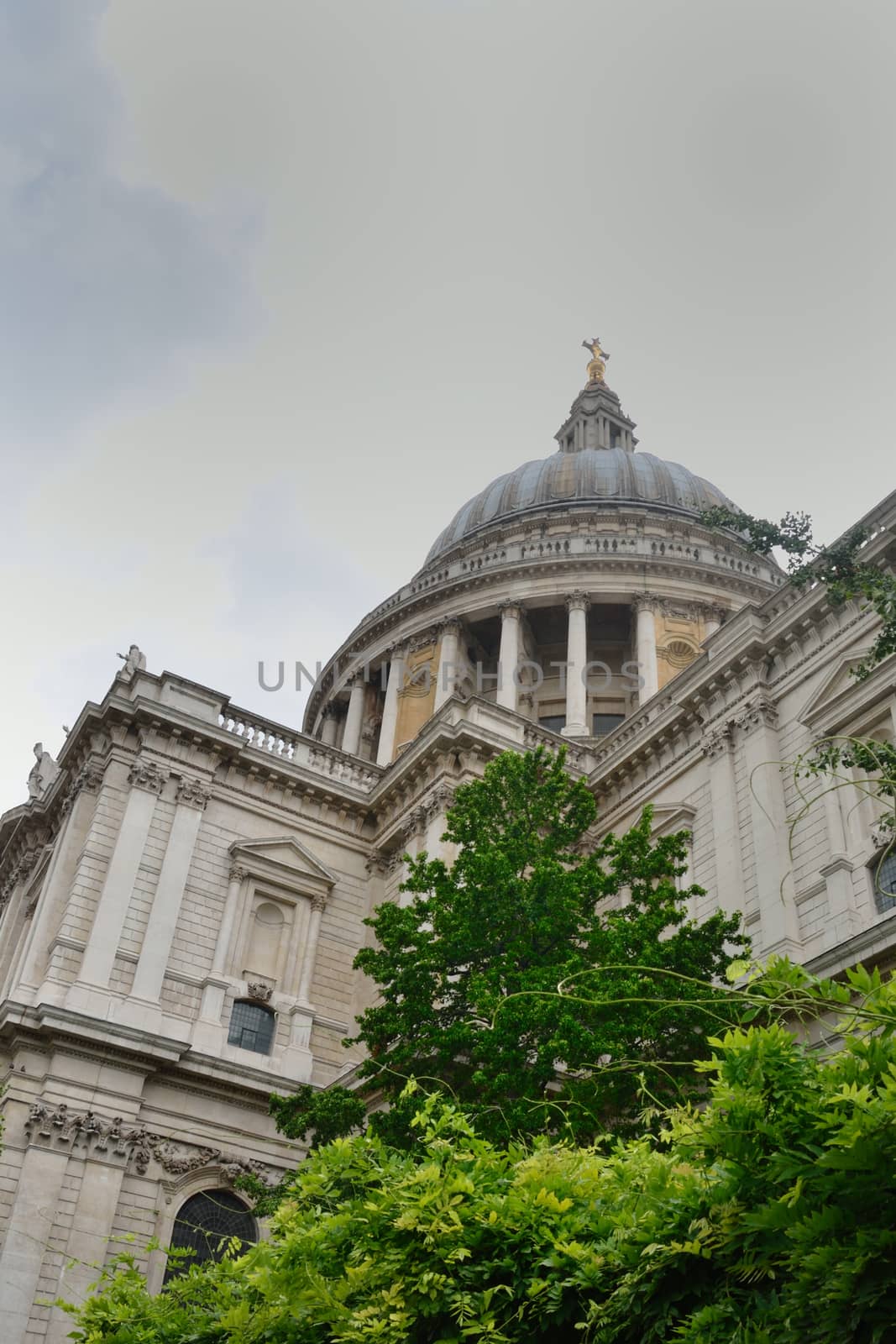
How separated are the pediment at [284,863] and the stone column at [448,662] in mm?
15194

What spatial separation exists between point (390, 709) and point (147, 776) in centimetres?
1870

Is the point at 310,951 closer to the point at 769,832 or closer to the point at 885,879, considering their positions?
the point at 769,832

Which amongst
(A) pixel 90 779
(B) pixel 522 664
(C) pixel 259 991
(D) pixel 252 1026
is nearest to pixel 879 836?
(C) pixel 259 991

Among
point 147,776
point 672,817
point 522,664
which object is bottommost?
point 672,817

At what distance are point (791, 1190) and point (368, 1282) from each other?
3303mm

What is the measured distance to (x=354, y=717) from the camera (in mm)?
47844

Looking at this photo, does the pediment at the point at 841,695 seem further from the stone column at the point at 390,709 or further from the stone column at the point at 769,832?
the stone column at the point at 390,709

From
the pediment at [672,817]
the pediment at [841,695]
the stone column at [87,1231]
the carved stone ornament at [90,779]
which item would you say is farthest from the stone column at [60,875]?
the pediment at [841,695]

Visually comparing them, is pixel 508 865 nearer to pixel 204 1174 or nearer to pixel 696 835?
pixel 696 835

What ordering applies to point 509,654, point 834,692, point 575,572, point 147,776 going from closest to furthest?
point 834,692 < point 147,776 < point 509,654 < point 575,572

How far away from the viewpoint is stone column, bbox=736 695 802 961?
A: 67.5ft

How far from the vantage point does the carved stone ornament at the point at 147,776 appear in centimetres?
2620

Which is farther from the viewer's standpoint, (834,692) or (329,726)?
(329,726)

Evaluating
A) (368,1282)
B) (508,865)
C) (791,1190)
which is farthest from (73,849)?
(791,1190)
